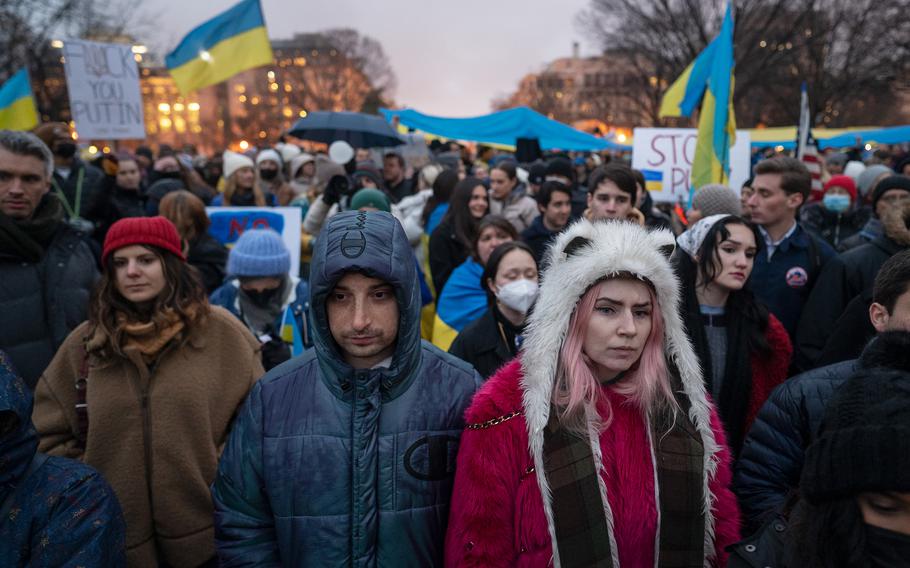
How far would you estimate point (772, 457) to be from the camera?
6.96 feet

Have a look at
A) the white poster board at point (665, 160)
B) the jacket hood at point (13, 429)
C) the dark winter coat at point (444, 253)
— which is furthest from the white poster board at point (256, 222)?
the white poster board at point (665, 160)

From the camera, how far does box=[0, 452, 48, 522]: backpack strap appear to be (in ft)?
5.72

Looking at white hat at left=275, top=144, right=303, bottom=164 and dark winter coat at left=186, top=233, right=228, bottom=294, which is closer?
dark winter coat at left=186, top=233, right=228, bottom=294

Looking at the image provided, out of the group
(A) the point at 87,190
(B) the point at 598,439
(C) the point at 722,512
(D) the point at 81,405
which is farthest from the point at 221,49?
(C) the point at 722,512

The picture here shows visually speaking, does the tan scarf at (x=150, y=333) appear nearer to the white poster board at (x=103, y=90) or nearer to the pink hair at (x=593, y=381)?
the pink hair at (x=593, y=381)

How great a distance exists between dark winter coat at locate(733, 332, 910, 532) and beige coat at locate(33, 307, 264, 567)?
2.02 m

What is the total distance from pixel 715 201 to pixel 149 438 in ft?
14.2

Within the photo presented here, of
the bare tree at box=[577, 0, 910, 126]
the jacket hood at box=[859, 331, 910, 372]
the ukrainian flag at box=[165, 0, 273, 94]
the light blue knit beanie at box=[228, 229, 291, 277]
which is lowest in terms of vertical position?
the jacket hood at box=[859, 331, 910, 372]

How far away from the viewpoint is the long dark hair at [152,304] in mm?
2471

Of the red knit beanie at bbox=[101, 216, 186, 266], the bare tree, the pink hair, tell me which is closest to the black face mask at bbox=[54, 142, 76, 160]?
the red knit beanie at bbox=[101, 216, 186, 266]

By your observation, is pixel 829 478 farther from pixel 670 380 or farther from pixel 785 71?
pixel 785 71

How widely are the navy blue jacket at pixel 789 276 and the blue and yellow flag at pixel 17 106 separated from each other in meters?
7.81

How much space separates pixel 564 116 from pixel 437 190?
66872mm

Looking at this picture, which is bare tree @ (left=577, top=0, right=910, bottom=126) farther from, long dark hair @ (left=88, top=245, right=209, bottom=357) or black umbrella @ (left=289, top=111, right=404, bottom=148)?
long dark hair @ (left=88, top=245, right=209, bottom=357)
